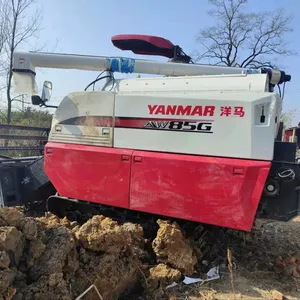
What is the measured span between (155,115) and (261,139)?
1.19 m

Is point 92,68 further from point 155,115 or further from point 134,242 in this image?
point 134,242

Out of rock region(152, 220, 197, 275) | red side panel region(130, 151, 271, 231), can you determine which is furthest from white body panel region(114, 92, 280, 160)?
rock region(152, 220, 197, 275)

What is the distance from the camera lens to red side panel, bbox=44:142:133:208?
3.96 metres

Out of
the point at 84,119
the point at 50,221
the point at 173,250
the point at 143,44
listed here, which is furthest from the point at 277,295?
the point at 143,44

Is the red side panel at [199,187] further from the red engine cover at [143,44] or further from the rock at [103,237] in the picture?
the red engine cover at [143,44]

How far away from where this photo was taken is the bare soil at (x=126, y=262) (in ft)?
8.80

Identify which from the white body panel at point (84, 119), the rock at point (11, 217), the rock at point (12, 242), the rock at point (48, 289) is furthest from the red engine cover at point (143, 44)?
the rock at point (48, 289)

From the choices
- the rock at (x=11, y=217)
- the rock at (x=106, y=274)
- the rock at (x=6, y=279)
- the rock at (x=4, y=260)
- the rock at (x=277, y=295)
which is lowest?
the rock at (x=277, y=295)

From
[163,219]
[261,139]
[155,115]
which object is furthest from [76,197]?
[261,139]

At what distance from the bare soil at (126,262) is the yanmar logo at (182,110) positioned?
4.05 ft

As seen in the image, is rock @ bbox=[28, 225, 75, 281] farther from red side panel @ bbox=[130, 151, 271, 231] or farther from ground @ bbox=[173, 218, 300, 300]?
ground @ bbox=[173, 218, 300, 300]

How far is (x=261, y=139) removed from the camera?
3.48m

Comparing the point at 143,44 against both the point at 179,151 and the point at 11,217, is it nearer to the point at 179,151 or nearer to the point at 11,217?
the point at 179,151

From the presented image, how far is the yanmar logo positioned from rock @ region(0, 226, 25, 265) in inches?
76.1
